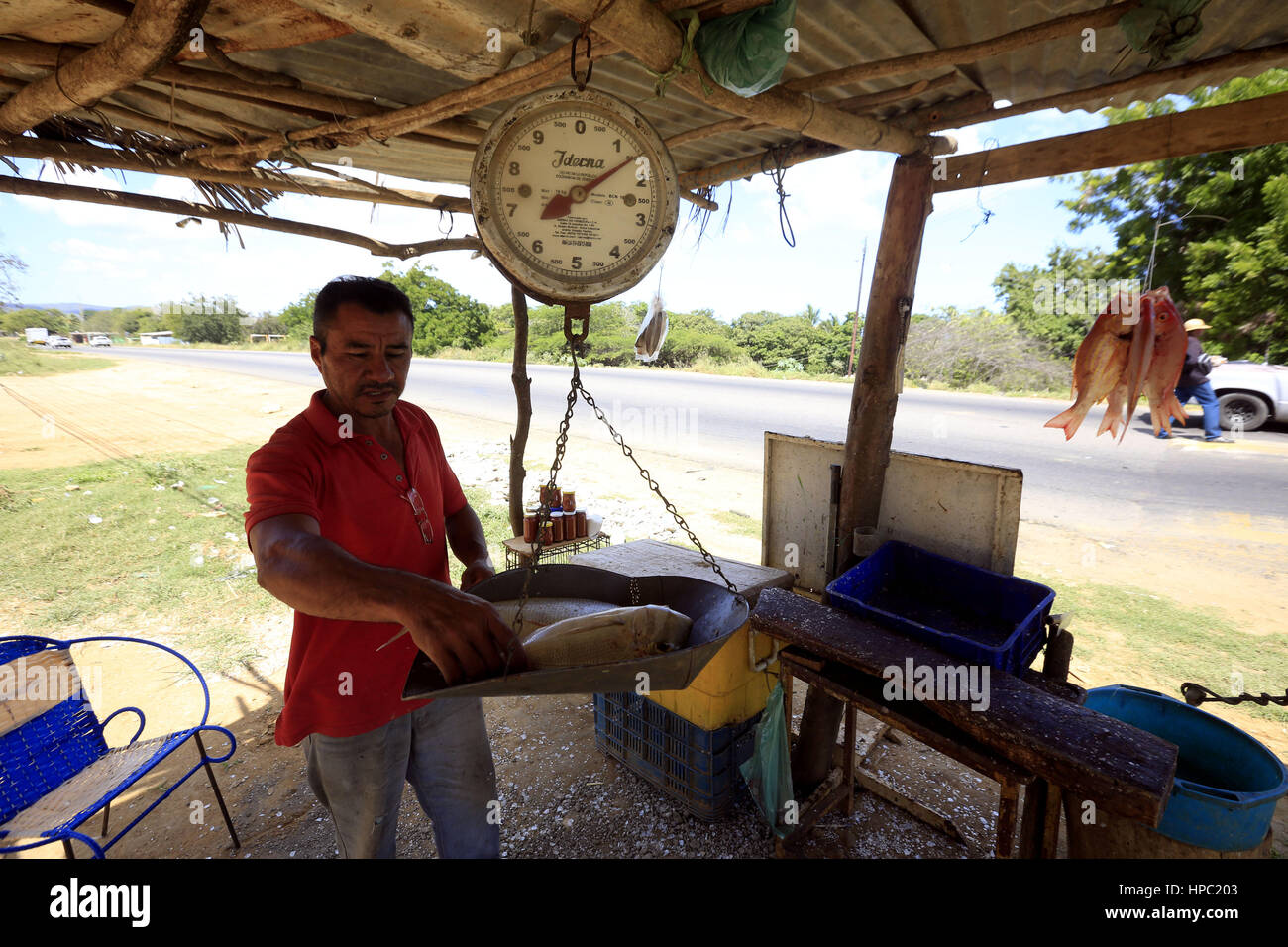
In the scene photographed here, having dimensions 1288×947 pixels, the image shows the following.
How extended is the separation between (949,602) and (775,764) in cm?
134

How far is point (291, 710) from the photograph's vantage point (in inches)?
72.3

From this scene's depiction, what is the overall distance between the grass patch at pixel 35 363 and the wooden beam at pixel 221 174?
28447 millimetres

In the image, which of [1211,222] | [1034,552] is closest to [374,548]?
[1034,552]

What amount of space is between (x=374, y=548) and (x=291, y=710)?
545 millimetres

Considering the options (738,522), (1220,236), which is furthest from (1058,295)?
(738,522)

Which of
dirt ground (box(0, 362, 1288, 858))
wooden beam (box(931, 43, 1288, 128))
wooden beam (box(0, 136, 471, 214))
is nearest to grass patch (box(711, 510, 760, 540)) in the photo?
dirt ground (box(0, 362, 1288, 858))

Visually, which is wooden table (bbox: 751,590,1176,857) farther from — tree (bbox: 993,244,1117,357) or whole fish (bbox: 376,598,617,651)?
tree (bbox: 993,244,1117,357)

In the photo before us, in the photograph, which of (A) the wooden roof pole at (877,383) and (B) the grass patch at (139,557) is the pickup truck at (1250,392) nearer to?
(A) the wooden roof pole at (877,383)

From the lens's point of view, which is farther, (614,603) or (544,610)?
(614,603)

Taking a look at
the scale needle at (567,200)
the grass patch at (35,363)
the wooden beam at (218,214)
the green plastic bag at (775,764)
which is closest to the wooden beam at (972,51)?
the scale needle at (567,200)

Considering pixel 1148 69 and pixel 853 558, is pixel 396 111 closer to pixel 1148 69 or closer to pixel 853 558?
pixel 1148 69

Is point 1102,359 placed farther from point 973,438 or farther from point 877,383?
point 973,438

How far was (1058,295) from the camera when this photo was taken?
17.6 meters

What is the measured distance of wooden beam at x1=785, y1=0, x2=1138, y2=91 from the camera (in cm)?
193
